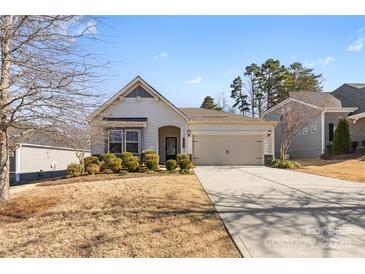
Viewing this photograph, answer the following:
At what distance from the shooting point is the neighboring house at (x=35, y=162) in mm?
17328

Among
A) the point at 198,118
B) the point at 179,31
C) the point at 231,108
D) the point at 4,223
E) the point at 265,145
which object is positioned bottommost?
the point at 4,223

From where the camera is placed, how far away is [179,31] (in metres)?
7.75

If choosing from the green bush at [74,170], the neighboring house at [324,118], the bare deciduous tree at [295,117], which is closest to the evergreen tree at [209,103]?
the neighboring house at [324,118]

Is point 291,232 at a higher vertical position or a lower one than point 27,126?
lower

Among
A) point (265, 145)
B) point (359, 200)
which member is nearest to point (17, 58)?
point (359, 200)

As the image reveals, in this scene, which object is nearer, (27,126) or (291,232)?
(291,232)

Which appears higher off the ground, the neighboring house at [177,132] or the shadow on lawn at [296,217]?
the neighboring house at [177,132]

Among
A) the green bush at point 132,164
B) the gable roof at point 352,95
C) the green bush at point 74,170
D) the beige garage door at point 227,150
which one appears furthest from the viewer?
the gable roof at point 352,95

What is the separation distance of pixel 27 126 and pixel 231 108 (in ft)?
151

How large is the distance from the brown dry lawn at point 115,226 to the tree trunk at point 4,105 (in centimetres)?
62

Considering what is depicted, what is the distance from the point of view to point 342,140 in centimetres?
2150

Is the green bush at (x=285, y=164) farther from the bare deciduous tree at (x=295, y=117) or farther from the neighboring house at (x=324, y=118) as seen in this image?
the neighboring house at (x=324, y=118)

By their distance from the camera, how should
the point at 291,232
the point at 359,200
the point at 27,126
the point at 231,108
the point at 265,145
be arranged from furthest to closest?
1. the point at 231,108
2. the point at 265,145
3. the point at 359,200
4. the point at 27,126
5. the point at 291,232

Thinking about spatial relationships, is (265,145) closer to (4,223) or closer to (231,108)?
(4,223)
